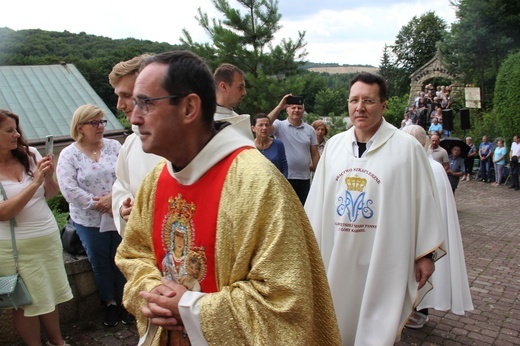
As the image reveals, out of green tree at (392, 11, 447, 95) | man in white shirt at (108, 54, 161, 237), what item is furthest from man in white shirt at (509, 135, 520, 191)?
green tree at (392, 11, 447, 95)

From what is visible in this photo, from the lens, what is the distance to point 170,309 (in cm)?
169

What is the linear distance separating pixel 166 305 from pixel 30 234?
240 centimetres

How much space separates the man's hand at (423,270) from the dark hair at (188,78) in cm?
205

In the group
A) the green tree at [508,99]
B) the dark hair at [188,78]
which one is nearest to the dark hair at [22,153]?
the dark hair at [188,78]

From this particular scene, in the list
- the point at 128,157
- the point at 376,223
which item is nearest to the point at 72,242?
the point at 128,157

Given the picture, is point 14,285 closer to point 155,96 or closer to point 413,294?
point 155,96

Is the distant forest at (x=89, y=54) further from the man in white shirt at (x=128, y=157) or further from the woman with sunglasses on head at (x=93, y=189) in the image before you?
the man in white shirt at (x=128, y=157)

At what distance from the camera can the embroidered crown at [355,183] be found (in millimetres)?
3314

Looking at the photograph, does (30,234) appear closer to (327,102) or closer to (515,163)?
(515,163)

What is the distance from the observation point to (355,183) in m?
3.35

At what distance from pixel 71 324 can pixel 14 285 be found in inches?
44.0

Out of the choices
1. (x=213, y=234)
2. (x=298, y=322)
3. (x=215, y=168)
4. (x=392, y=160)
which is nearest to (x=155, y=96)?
(x=215, y=168)

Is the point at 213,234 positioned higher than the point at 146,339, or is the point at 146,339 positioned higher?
the point at 213,234

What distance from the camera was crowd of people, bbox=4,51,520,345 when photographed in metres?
1.62
